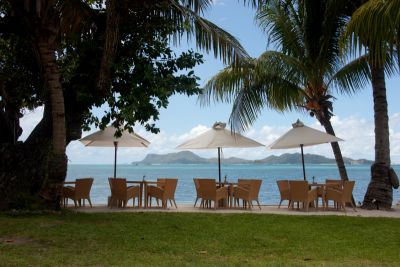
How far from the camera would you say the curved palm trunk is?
9367 millimetres

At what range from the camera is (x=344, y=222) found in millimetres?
9203

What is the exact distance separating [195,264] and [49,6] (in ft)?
20.1

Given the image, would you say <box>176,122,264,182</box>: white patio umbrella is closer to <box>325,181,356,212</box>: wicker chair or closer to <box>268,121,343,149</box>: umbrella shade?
<box>268,121,343,149</box>: umbrella shade

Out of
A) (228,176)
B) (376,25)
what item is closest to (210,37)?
(376,25)

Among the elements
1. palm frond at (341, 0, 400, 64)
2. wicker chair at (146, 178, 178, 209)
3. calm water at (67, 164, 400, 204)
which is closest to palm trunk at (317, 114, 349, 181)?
wicker chair at (146, 178, 178, 209)

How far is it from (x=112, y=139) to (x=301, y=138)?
4.99 m

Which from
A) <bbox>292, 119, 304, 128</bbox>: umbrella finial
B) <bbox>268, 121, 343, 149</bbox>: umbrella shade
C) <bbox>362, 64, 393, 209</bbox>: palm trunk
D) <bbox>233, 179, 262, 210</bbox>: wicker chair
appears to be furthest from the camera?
<bbox>292, 119, 304, 128</bbox>: umbrella finial

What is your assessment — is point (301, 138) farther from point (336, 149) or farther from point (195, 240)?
point (195, 240)

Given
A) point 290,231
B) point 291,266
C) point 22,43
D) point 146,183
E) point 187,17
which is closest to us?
point 291,266

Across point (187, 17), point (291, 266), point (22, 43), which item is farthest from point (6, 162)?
point (291, 266)

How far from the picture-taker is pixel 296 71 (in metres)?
12.2

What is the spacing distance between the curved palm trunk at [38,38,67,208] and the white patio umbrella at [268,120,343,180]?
223 inches

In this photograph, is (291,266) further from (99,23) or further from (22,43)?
(22,43)

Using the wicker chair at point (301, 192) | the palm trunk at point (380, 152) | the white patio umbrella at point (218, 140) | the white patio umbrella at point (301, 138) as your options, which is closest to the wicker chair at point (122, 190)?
the white patio umbrella at point (218, 140)
